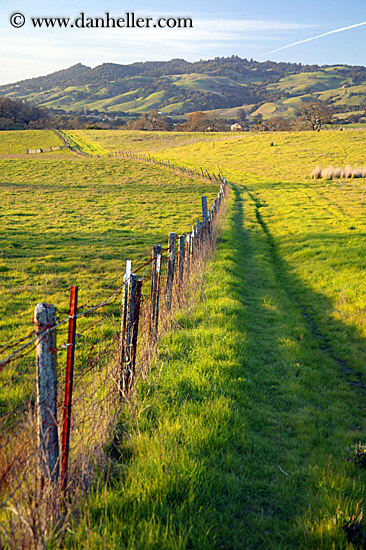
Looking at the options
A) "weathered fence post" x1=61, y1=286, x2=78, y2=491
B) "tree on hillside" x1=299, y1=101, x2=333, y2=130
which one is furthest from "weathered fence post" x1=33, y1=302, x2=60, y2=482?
"tree on hillside" x1=299, y1=101, x2=333, y2=130

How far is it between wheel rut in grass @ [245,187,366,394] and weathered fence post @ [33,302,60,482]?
15.6ft

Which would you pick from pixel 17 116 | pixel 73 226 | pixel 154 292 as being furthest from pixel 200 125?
pixel 154 292

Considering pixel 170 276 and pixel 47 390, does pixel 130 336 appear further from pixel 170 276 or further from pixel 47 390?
pixel 170 276

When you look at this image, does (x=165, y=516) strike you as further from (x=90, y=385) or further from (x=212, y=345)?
(x=212, y=345)

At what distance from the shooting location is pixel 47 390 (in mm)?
3055

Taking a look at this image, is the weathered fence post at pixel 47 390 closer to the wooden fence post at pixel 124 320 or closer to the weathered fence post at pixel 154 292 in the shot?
the wooden fence post at pixel 124 320

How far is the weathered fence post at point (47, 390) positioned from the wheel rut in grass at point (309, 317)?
476 centimetres

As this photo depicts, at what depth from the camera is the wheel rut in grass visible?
22.2ft

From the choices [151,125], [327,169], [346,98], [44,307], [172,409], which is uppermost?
[346,98]

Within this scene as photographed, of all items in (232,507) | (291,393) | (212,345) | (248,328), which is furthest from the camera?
(248,328)

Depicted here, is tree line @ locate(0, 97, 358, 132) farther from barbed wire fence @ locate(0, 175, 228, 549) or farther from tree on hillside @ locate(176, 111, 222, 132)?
barbed wire fence @ locate(0, 175, 228, 549)

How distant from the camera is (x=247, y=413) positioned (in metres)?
5.11

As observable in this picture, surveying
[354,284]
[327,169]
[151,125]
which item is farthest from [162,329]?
[151,125]

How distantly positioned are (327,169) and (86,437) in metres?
36.6
